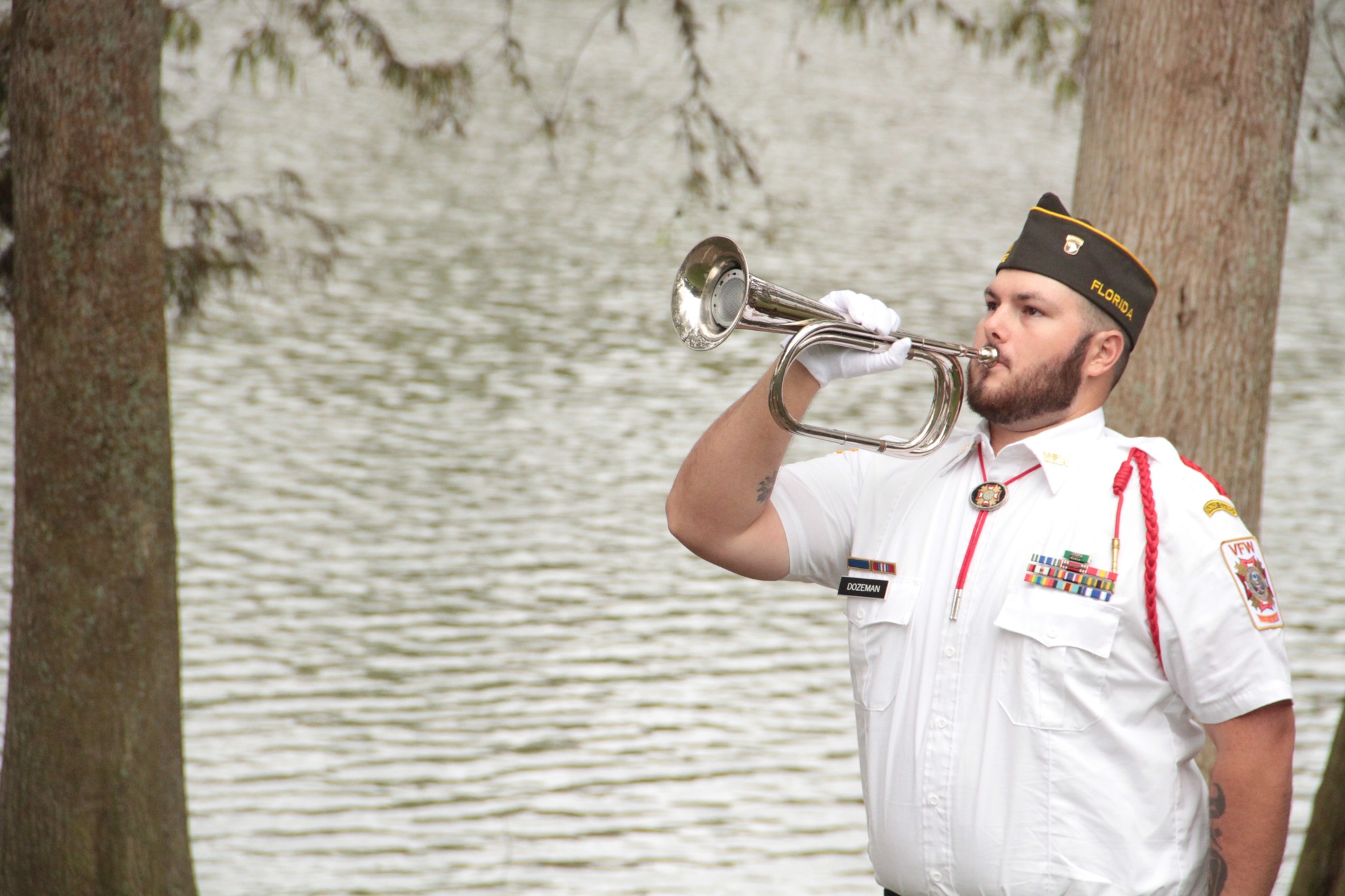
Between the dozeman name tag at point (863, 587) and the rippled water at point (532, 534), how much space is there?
8.97 ft

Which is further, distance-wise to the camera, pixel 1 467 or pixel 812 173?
pixel 812 173

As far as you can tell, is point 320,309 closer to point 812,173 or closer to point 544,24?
point 812,173

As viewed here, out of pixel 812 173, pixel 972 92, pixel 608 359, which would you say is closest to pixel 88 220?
pixel 608 359

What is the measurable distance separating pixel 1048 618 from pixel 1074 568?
0.35 feet

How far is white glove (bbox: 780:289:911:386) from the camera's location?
2.73 m

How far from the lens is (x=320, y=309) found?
1381 cm

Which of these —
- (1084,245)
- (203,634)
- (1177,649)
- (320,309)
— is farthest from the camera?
(320,309)

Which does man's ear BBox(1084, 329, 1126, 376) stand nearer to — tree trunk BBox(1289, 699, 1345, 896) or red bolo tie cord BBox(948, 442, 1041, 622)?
red bolo tie cord BBox(948, 442, 1041, 622)

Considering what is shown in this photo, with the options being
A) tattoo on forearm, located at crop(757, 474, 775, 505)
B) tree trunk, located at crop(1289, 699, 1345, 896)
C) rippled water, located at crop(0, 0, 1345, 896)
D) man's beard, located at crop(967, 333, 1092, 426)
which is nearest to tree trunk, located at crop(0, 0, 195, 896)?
rippled water, located at crop(0, 0, 1345, 896)

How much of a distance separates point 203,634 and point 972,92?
20.1 meters

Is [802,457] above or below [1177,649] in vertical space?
below

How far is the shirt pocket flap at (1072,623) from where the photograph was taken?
2498 mm

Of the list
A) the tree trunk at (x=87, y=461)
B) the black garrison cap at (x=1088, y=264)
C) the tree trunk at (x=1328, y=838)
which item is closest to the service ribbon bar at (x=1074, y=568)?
the black garrison cap at (x=1088, y=264)

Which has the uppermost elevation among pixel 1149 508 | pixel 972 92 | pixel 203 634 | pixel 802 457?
pixel 972 92
